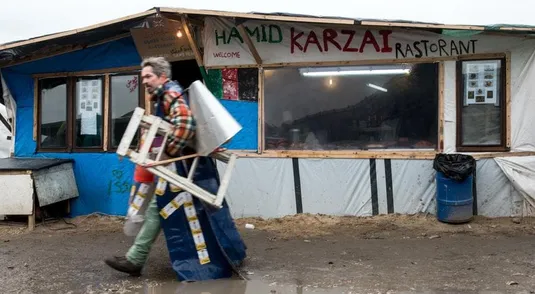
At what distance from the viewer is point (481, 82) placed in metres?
6.73

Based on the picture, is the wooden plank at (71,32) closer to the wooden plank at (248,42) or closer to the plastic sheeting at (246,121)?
the wooden plank at (248,42)

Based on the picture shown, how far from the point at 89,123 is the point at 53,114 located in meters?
0.83

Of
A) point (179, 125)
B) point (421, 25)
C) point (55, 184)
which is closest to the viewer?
point (179, 125)

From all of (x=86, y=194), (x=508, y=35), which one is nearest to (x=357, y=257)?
(x=508, y=35)

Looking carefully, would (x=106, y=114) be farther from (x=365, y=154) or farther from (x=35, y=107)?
(x=365, y=154)

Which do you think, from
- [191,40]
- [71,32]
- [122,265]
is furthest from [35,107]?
[122,265]

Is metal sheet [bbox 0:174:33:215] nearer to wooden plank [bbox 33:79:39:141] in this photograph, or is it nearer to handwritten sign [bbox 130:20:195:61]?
wooden plank [bbox 33:79:39:141]

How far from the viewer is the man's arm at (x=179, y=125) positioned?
13.3 feet

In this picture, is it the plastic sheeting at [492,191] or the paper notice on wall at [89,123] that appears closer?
the plastic sheeting at [492,191]

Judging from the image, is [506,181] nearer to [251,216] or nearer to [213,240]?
[251,216]

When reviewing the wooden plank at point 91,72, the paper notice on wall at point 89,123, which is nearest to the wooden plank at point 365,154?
the wooden plank at point 91,72

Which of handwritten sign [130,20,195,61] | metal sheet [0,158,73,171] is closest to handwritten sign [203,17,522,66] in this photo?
handwritten sign [130,20,195,61]

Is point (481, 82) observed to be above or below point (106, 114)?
above

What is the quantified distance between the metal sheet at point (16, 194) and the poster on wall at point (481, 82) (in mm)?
6724
